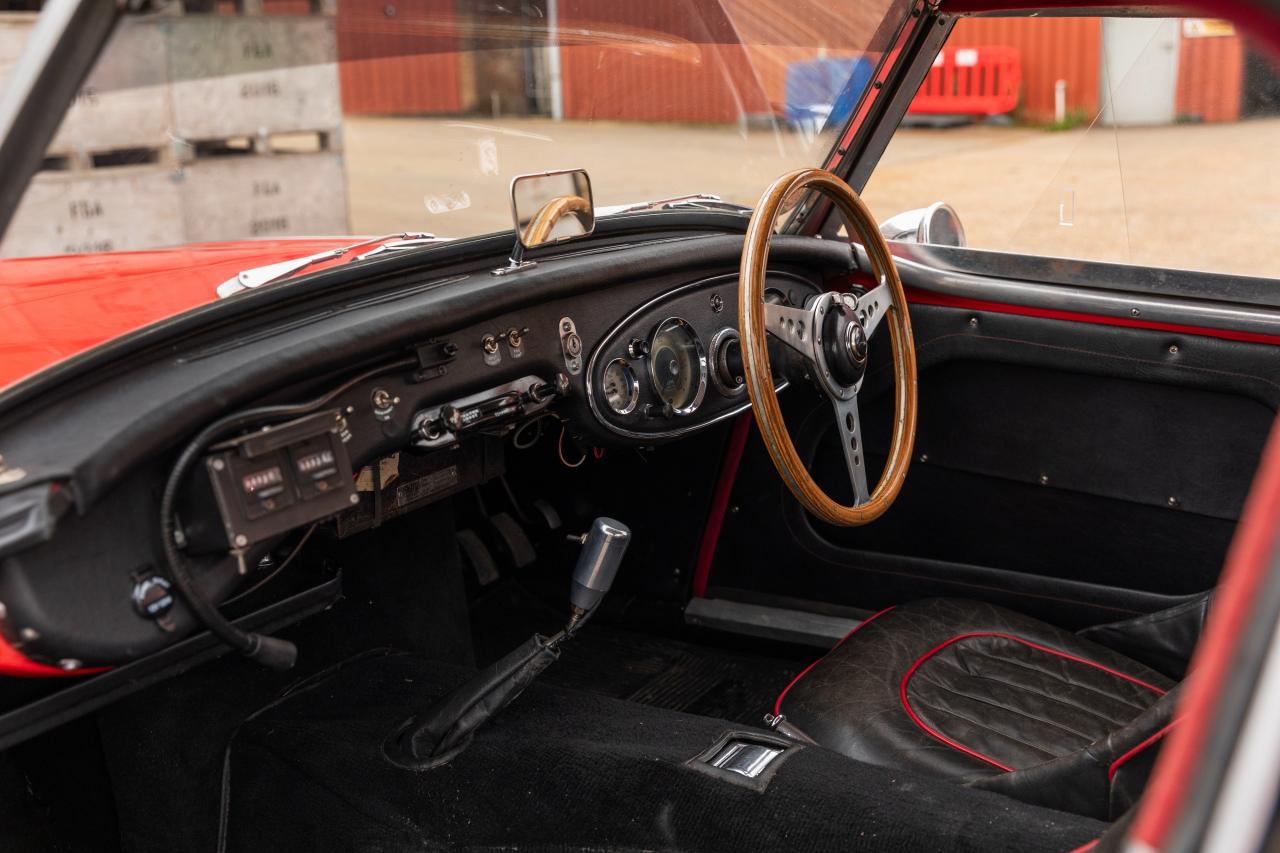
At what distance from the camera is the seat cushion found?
5.98 ft

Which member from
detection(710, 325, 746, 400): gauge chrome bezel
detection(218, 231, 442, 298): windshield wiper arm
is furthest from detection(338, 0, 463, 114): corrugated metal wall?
detection(710, 325, 746, 400): gauge chrome bezel

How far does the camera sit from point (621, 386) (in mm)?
2053

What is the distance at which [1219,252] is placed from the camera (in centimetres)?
230

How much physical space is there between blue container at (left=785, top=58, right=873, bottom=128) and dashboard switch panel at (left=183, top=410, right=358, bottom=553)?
52.9 inches

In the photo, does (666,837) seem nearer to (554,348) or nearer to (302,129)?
(554,348)

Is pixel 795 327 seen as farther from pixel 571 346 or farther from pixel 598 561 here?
pixel 598 561

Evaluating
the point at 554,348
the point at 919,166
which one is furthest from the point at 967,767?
the point at 919,166

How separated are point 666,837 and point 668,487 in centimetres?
136

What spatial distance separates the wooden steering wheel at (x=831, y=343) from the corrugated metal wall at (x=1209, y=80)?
0.73 meters

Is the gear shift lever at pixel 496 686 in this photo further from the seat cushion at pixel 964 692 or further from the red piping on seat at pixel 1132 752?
the red piping on seat at pixel 1132 752

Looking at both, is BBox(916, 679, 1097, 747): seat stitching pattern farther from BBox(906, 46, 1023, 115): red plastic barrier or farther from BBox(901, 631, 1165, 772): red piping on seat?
BBox(906, 46, 1023, 115): red plastic barrier

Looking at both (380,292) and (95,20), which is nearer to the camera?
(95,20)

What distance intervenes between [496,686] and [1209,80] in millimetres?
1743

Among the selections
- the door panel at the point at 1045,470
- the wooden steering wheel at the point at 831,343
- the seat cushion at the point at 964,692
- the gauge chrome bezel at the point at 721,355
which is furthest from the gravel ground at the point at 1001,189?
the seat cushion at the point at 964,692
